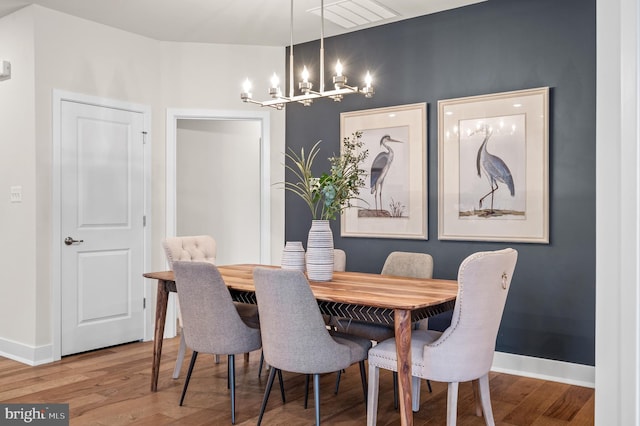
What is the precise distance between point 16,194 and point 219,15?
6.97 ft

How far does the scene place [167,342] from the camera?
15.6ft

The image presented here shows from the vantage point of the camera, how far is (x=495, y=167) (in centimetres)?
392

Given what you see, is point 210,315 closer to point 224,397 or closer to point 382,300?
point 224,397

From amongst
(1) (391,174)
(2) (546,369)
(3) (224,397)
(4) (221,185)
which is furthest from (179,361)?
(4) (221,185)

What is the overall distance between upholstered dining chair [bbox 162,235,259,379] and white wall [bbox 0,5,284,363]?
1019 millimetres

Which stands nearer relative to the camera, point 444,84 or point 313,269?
point 313,269

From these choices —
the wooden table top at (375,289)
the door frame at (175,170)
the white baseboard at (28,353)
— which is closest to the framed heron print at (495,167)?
the wooden table top at (375,289)

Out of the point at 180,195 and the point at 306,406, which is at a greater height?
the point at 180,195

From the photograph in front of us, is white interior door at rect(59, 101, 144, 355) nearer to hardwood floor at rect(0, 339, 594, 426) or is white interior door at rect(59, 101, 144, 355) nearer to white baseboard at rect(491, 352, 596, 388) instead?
hardwood floor at rect(0, 339, 594, 426)

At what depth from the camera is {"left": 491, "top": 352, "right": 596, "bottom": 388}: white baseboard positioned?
3.57 metres

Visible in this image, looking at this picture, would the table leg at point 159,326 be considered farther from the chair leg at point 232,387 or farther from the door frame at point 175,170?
the door frame at point 175,170
